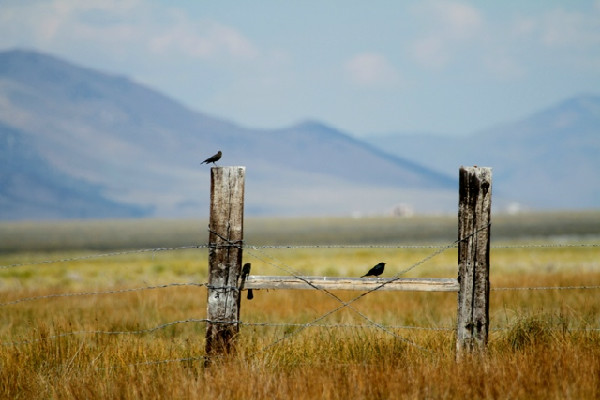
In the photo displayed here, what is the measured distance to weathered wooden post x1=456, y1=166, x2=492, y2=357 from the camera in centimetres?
714

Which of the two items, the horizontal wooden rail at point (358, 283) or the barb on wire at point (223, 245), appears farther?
the barb on wire at point (223, 245)

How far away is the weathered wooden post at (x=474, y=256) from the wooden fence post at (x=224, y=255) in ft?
7.01

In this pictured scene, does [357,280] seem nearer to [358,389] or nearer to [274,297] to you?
[358,389]

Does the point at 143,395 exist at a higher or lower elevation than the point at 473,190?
lower

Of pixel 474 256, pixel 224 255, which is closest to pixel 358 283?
pixel 474 256

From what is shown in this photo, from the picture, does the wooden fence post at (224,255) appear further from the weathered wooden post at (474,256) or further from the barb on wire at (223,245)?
the weathered wooden post at (474,256)

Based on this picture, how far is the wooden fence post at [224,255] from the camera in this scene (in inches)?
281

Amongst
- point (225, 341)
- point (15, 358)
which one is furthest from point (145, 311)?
point (225, 341)

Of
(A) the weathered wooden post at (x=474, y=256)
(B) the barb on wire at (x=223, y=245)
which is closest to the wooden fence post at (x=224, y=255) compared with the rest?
(B) the barb on wire at (x=223, y=245)

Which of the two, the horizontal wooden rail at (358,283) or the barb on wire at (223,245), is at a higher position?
the barb on wire at (223,245)

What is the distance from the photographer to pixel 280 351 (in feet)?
24.6

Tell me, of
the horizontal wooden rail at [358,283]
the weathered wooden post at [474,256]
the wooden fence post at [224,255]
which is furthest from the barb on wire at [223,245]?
the weathered wooden post at [474,256]

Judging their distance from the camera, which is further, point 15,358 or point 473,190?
point 15,358

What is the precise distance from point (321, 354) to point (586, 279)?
482 inches
